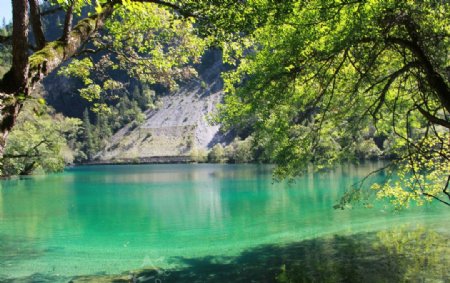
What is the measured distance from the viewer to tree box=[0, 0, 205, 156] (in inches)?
150

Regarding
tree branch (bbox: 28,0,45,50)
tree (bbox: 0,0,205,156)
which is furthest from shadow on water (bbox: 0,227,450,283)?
tree branch (bbox: 28,0,45,50)

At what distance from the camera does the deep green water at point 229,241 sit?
13203 mm

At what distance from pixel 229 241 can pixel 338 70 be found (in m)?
13.3

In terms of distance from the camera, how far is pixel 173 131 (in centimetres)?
17638

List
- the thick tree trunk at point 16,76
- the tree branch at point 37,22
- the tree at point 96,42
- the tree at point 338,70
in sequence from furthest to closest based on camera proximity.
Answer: the tree at point 338,70 → the tree branch at point 37,22 → the tree at point 96,42 → the thick tree trunk at point 16,76

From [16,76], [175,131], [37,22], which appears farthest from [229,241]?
[175,131]

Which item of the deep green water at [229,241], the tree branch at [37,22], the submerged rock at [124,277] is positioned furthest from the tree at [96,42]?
the deep green water at [229,241]

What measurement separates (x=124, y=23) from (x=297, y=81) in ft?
13.9

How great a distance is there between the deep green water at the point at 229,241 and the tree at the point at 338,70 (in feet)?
10.1

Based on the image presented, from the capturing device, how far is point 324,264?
44.3 feet

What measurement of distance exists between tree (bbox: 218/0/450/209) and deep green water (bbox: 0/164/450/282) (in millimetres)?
3080

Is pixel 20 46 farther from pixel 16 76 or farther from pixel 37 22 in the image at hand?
pixel 37 22

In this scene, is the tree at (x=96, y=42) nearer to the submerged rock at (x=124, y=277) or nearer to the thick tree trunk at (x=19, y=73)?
the thick tree trunk at (x=19, y=73)

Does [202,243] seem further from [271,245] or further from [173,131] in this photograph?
[173,131]
